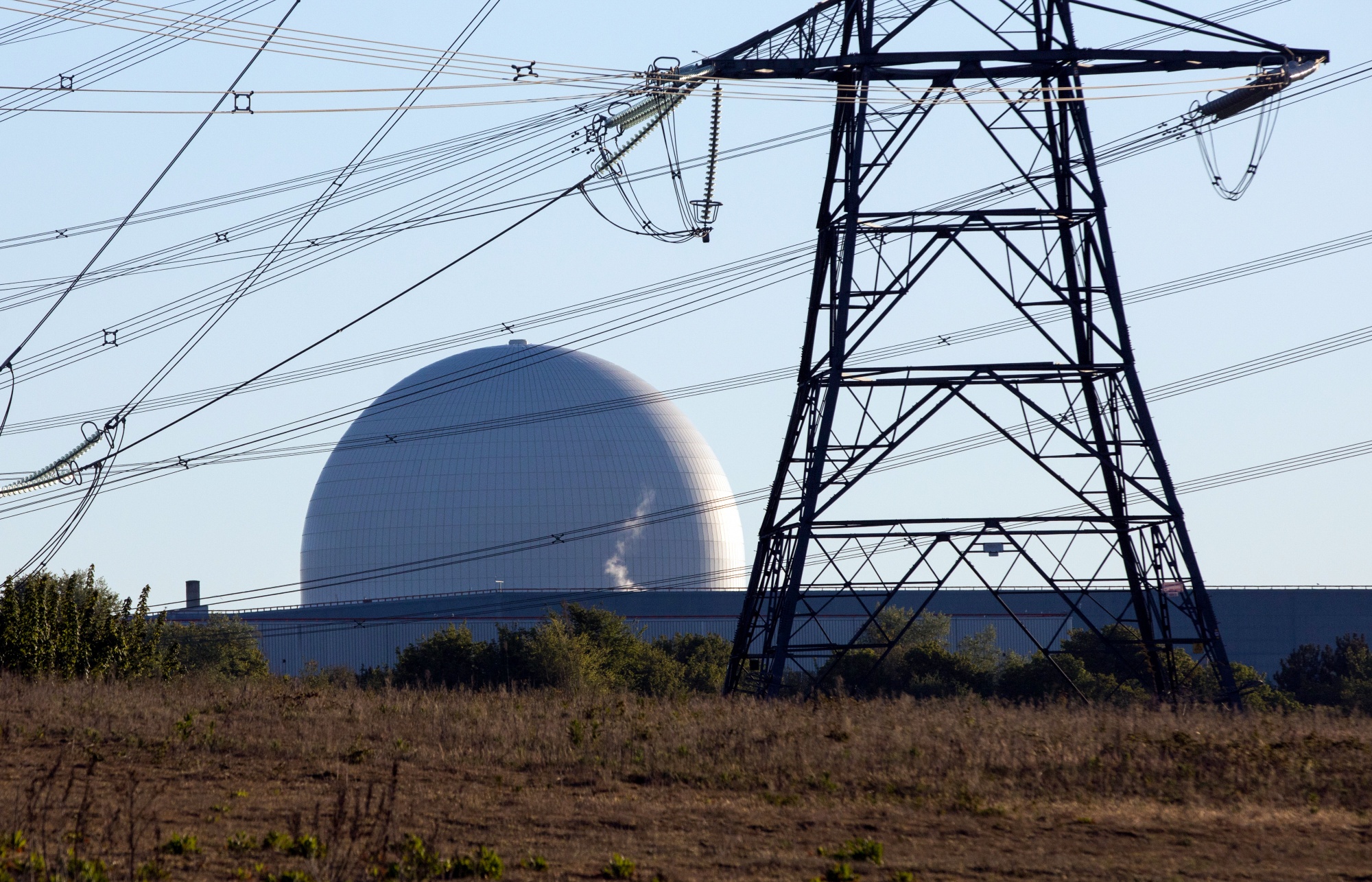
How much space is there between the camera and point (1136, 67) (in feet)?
94.9

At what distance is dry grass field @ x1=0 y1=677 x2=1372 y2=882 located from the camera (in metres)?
12.3

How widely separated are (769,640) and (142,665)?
15.1 metres

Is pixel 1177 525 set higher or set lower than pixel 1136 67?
lower

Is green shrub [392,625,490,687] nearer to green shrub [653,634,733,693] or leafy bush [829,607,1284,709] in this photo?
green shrub [653,634,733,693]

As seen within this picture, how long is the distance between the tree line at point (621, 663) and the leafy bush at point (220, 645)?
122 mm

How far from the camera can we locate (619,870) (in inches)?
463

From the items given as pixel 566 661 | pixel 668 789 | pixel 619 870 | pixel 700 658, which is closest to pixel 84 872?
pixel 619 870

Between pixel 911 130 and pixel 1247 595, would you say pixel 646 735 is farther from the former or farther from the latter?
pixel 1247 595

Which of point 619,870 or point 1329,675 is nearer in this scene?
point 619,870

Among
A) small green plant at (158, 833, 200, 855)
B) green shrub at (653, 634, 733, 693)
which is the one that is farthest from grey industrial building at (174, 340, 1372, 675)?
small green plant at (158, 833, 200, 855)

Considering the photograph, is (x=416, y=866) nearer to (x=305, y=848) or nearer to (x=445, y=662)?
(x=305, y=848)

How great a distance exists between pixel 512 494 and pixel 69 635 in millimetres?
58272

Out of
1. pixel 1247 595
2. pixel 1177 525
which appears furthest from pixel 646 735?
pixel 1247 595

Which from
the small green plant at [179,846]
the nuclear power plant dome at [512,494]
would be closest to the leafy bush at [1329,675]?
the nuclear power plant dome at [512,494]
